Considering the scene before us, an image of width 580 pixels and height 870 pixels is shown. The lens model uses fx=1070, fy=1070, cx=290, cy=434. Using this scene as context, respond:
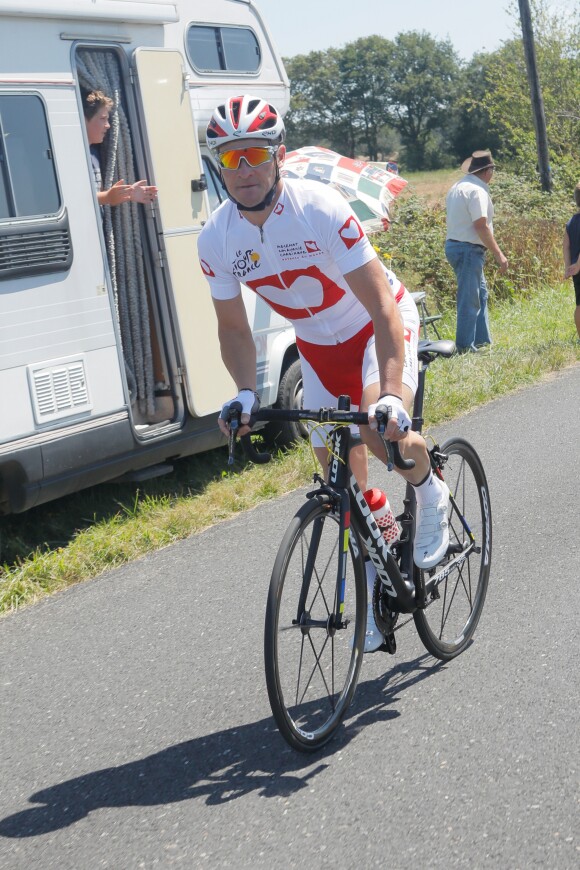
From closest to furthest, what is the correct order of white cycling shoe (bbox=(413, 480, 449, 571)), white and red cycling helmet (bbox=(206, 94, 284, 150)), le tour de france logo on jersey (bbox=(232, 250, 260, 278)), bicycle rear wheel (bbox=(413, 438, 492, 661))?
white and red cycling helmet (bbox=(206, 94, 284, 150))
le tour de france logo on jersey (bbox=(232, 250, 260, 278))
white cycling shoe (bbox=(413, 480, 449, 571))
bicycle rear wheel (bbox=(413, 438, 492, 661))

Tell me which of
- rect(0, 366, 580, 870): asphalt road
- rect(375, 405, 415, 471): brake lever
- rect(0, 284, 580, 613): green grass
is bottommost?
rect(0, 366, 580, 870): asphalt road

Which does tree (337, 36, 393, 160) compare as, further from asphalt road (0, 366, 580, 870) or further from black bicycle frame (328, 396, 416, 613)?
black bicycle frame (328, 396, 416, 613)

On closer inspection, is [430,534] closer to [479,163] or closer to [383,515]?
[383,515]

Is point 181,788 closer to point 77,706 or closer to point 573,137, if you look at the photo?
point 77,706

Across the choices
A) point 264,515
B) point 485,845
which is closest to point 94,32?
point 264,515

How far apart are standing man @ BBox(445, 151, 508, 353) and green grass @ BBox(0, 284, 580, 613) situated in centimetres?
140

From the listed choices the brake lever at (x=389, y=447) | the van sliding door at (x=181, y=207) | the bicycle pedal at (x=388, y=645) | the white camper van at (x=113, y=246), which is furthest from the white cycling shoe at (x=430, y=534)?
the van sliding door at (x=181, y=207)

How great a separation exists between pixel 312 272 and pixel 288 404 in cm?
415

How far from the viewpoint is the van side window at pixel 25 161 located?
5.81 metres

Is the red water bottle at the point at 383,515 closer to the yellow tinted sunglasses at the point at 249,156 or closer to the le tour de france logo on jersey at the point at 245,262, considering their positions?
the le tour de france logo on jersey at the point at 245,262

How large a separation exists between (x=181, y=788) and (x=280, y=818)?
413mm

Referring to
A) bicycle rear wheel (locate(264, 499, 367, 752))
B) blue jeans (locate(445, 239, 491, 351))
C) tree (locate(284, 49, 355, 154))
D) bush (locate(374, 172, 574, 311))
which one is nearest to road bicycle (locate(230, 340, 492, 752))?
bicycle rear wheel (locate(264, 499, 367, 752))

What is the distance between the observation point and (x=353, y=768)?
353 centimetres

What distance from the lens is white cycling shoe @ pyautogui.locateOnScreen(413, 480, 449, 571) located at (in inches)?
155
